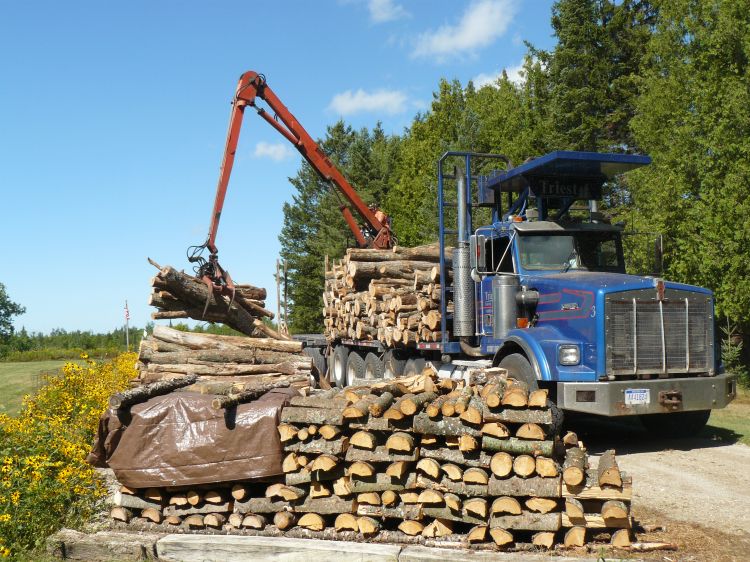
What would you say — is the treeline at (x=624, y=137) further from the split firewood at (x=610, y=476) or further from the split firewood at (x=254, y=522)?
the split firewood at (x=254, y=522)

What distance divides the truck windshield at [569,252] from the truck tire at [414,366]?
10.9ft

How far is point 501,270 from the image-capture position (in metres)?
10.4

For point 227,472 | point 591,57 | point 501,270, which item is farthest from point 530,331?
point 591,57

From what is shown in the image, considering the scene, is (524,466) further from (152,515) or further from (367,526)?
(152,515)

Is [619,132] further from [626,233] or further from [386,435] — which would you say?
[386,435]

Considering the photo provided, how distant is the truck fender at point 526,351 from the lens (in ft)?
28.3

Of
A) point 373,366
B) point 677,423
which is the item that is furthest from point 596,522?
point 373,366

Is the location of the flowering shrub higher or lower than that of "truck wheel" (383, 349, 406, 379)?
lower

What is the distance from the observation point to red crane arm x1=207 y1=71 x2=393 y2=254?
53.2 feet

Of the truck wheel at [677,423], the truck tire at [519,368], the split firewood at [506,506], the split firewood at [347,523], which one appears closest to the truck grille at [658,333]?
the truck tire at [519,368]

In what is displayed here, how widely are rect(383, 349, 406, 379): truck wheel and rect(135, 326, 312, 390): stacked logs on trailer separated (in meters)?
2.91

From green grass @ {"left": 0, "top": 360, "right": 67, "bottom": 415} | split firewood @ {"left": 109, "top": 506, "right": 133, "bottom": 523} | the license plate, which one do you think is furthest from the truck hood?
green grass @ {"left": 0, "top": 360, "right": 67, "bottom": 415}

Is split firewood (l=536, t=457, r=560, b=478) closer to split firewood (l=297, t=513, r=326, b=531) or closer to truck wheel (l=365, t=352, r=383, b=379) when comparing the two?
split firewood (l=297, t=513, r=326, b=531)

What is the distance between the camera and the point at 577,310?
887 centimetres
